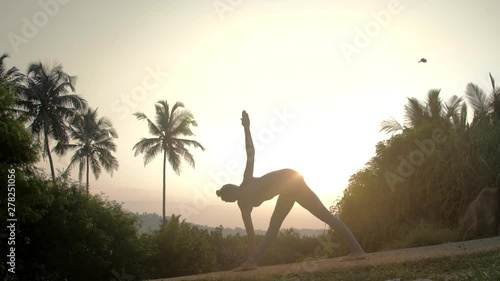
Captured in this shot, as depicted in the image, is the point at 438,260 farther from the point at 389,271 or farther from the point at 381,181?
the point at 381,181

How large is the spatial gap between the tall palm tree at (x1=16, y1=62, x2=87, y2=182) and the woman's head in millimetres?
23365

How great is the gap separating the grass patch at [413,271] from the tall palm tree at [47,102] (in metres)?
27.7

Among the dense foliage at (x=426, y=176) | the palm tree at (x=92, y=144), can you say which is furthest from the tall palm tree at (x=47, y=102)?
the dense foliage at (x=426, y=176)

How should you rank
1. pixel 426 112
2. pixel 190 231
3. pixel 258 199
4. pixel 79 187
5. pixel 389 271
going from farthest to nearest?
pixel 426 112, pixel 190 231, pixel 79 187, pixel 258 199, pixel 389 271

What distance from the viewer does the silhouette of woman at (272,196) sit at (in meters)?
11.7

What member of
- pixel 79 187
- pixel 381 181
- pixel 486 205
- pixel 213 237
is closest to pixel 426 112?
pixel 381 181

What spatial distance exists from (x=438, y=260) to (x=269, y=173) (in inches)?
198

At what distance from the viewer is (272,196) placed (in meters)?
11.9

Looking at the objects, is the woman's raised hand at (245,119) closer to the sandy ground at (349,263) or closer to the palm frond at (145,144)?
the sandy ground at (349,263)

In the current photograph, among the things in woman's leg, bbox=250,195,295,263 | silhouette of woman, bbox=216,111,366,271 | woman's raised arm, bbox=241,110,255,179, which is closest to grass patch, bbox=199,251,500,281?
silhouette of woman, bbox=216,111,366,271

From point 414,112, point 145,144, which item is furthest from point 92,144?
point 414,112

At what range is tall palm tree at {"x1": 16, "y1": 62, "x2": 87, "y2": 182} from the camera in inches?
1256

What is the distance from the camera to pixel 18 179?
11.8 meters

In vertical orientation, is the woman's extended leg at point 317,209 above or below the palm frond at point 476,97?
Answer: below
